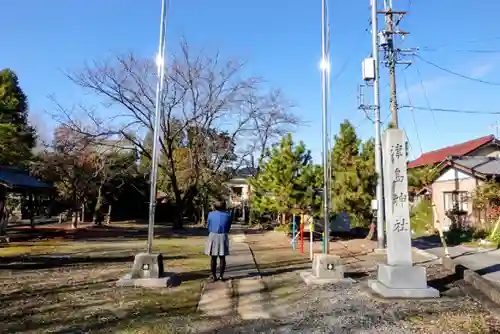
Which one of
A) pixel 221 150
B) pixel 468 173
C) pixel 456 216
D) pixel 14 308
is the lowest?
pixel 14 308

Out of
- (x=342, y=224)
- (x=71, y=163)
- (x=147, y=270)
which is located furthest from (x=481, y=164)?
(x=71, y=163)

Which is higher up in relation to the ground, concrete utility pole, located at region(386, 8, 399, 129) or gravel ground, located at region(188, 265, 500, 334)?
concrete utility pole, located at region(386, 8, 399, 129)

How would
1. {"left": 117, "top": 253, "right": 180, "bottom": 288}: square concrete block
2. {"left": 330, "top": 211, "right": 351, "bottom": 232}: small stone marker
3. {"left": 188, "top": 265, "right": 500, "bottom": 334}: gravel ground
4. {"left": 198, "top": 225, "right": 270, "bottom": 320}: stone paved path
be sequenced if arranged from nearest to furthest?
{"left": 188, "top": 265, "right": 500, "bottom": 334}: gravel ground, {"left": 198, "top": 225, "right": 270, "bottom": 320}: stone paved path, {"left": 117, "top": 253, "right": 180, "bottom": 288}: square concrete block, {"left": 330, "top": 211, "right": 351, "bottom": 232}: small stone marker

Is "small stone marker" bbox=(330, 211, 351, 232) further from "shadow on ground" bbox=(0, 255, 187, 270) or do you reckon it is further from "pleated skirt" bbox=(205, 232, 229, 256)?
"pleated skirt" bbox=(205, 232, 229, 256)

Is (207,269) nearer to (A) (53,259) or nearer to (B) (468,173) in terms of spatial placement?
(A) (53,259)

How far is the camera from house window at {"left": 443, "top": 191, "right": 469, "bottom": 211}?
749 inches

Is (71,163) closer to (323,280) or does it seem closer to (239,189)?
(323,280)

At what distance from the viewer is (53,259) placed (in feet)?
38.1

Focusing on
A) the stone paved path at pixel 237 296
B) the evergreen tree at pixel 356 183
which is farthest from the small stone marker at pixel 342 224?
the stone paved path at pixel 237 296

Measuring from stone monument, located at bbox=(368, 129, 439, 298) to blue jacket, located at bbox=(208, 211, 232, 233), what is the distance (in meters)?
3.00

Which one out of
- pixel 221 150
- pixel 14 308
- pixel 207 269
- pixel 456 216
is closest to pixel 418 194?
pixel 456 216

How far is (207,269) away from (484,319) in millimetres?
5965

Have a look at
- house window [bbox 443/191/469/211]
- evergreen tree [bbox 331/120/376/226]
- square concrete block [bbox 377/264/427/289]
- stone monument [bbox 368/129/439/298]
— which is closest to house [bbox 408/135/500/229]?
house window [bbox 443/191/469/211]

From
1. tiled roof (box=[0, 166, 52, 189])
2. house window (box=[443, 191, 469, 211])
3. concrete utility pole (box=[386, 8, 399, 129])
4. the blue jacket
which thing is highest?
concrete utility pole (box=[386, 8, 399, 129])
